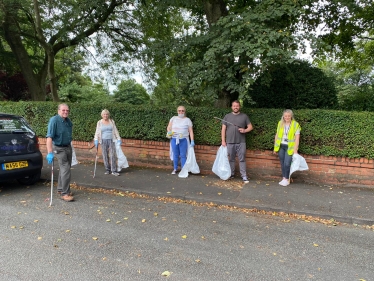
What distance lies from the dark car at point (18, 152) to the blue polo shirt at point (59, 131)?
109 centimetres

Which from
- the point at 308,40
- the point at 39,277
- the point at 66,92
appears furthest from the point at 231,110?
the point at 66,92

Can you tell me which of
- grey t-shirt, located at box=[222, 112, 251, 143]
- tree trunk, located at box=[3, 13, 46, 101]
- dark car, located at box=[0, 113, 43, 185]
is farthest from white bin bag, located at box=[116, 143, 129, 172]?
tree trunk, located at box=[3, 13, 46, 101]

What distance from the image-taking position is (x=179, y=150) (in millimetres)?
7438

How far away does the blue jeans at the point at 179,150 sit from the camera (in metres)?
7.27

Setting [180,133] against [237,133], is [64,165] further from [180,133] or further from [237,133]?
[237,133]

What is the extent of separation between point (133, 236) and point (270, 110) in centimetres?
451

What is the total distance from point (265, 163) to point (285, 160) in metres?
0.71

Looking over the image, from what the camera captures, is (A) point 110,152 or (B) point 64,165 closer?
(B) point 64,165

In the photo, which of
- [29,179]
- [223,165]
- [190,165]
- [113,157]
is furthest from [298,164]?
[29,179]

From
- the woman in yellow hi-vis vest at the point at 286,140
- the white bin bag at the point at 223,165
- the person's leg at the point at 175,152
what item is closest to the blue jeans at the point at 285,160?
the woman in yellow hi-vis vest at the point at 286,140

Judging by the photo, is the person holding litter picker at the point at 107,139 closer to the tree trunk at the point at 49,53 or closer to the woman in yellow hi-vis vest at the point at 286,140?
the woman in yellow hi-vis vest at the point at 286,140

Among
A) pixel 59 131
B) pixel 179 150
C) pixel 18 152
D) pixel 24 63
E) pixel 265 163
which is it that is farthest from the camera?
pixel 24 63

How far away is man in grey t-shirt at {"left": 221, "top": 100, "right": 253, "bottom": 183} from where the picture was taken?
671 centimetres

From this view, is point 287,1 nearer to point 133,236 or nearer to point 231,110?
point 231,110
